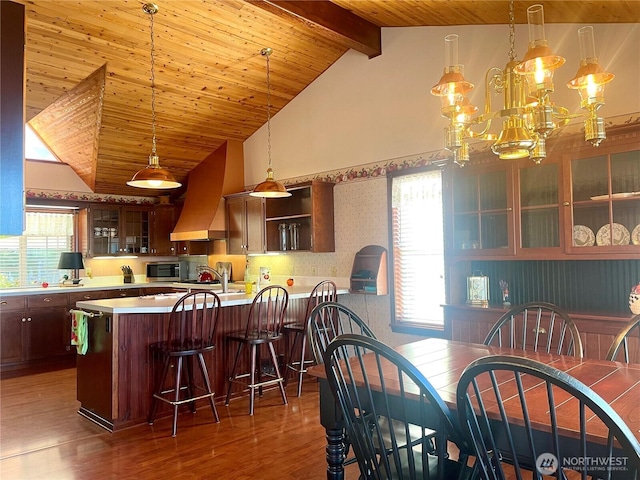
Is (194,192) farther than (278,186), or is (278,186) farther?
(194,192)

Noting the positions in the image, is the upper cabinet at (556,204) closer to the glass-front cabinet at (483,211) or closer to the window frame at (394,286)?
the glass-front cabinet at (483,211)

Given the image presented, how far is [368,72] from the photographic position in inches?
200

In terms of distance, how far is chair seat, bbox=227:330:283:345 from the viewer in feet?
13.0

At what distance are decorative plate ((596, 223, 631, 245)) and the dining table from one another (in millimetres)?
1210

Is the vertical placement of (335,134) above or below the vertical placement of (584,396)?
above

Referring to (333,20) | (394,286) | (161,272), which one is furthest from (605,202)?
(161,272)

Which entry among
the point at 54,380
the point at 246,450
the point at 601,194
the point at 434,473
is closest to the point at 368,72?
the point at 601,194

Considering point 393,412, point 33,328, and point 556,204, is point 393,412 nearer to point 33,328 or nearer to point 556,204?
A: point 556,204

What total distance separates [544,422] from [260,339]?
2.84 metres

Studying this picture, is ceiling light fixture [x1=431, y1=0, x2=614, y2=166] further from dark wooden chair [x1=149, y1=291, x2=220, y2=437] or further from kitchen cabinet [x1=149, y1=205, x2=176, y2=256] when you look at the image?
kitchen cabinet [x1=149, y1=205, x2=176, y2=256]

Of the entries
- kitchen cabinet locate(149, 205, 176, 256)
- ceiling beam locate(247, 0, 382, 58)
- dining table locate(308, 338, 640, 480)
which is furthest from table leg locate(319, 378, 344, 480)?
kitchen cabinet locate(149, 205, 176, 256)

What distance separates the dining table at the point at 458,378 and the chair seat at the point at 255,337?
169cm

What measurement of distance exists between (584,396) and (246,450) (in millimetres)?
2489

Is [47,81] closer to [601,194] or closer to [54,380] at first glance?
[54,380]
